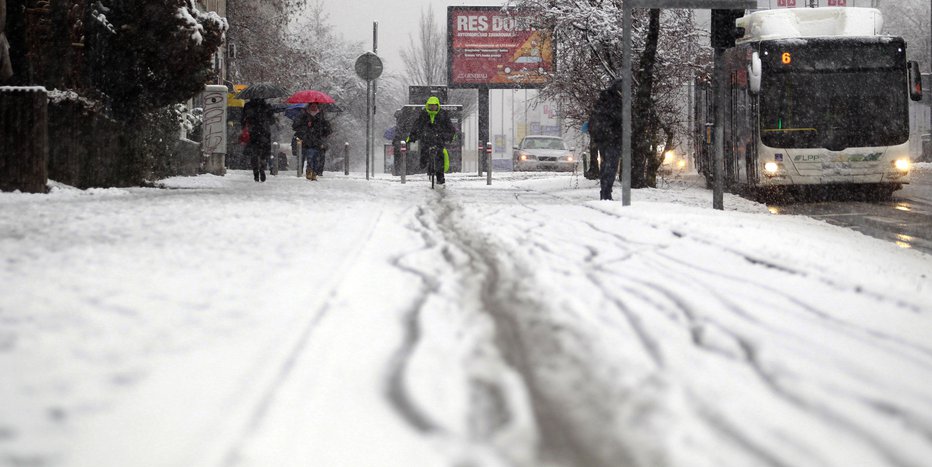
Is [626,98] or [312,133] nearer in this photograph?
[626,98]

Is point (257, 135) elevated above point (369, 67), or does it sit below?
below

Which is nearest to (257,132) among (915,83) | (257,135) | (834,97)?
(257,135)

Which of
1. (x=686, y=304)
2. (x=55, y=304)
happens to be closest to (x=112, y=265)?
(x=55, y=304)

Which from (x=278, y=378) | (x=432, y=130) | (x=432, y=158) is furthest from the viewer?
(x=432, y=158)

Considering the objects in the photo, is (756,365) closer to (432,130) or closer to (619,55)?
(432,130)

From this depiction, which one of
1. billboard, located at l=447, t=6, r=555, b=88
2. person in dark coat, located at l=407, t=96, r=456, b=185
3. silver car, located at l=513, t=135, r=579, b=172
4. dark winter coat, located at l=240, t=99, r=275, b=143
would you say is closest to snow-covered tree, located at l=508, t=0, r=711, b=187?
person in dark coat, located at l=407, t=96, r=456, b=185

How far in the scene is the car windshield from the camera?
3719 centimetres

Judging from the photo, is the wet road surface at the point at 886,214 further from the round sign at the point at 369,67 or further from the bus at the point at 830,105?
the round sign at the point at 369,67

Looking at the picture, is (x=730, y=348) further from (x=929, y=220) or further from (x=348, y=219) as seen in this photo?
(x=929, y=220)

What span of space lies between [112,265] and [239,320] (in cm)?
180

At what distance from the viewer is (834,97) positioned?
56.9 ft

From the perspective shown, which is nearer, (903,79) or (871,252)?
(871,252)

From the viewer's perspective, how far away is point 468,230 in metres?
9.31

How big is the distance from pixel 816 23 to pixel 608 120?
Result: 19.2 feet
